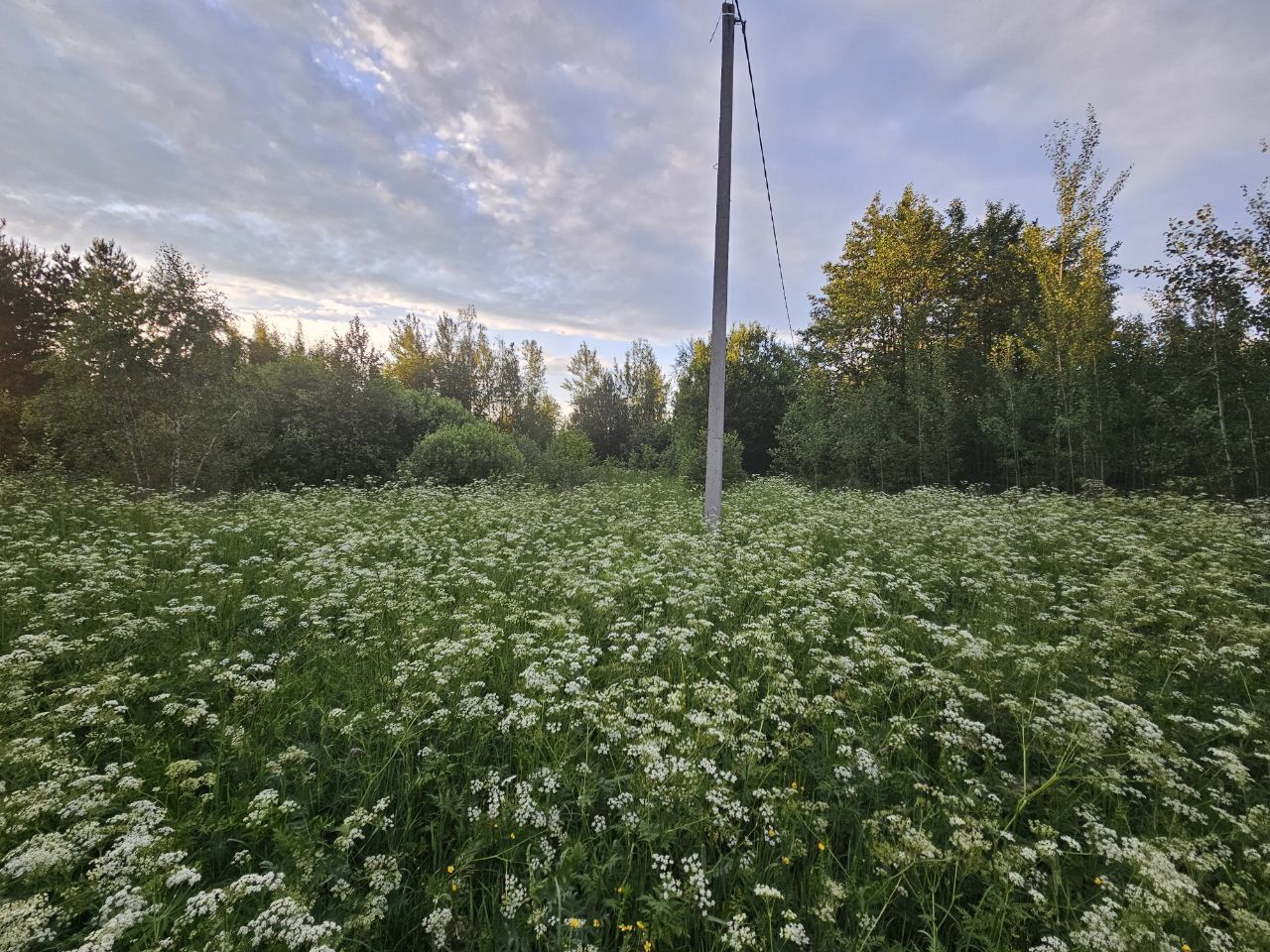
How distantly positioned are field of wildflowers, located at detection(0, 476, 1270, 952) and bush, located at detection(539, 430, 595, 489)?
13459 mm

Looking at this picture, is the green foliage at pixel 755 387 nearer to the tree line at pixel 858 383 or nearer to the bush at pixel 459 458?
the tree line at pixel 858 383

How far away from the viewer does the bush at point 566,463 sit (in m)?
18.9

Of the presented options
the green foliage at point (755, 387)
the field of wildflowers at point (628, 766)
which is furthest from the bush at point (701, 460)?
the field of wildflowers at point (628, 766)

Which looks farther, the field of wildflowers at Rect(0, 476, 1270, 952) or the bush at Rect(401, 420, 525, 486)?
the bush at Rect(401, 420, 525, 486)

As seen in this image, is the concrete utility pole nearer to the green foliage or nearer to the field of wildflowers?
the field of wildflowers

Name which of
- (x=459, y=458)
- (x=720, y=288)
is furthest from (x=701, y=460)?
(x=720, y=288)

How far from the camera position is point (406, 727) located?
2912 mm

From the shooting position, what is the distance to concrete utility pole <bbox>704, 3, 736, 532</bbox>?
7020 millimetres

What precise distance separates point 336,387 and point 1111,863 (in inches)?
913

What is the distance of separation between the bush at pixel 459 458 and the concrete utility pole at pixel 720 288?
12.1 metres

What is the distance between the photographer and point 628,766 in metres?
2.78

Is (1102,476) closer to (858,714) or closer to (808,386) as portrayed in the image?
(808,386)

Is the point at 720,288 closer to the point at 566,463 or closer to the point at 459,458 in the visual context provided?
the point at 566,463

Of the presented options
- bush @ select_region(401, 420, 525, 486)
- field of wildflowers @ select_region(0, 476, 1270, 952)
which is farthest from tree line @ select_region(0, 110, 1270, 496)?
field of wildflowers @ select_region(0, 476, 1270, 952)
